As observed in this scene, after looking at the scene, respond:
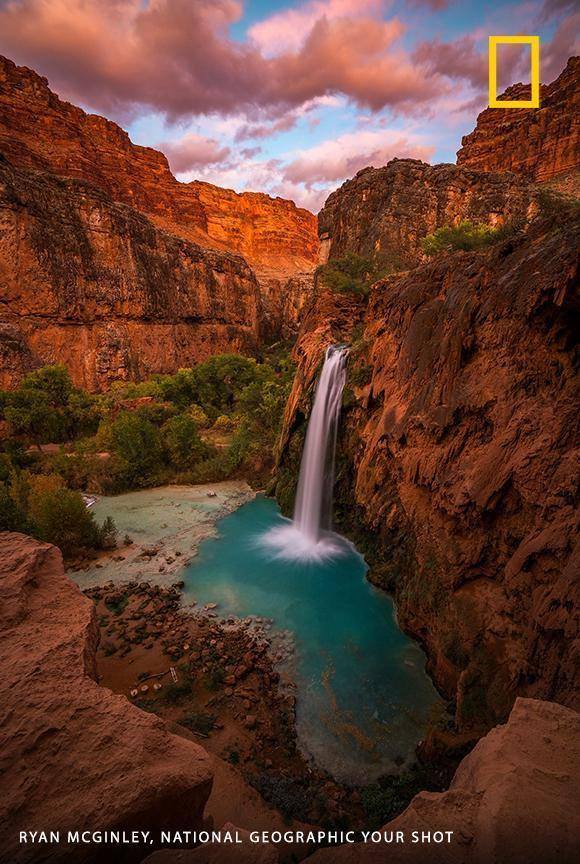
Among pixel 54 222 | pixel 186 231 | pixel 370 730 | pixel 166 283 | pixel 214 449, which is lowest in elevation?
pixel 370 730

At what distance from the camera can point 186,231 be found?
74.8 meters

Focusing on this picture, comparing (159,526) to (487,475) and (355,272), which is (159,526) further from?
(355,272)

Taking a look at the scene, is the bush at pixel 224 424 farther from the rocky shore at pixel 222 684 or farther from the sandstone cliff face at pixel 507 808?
the sandstone cliff face at pixel 507 808

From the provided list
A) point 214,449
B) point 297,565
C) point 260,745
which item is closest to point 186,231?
point 214,449

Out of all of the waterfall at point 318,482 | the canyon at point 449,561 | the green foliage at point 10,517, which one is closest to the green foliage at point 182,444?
the canyon at point 449,561

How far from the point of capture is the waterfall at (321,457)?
14.5m

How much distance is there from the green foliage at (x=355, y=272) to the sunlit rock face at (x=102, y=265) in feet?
83.6

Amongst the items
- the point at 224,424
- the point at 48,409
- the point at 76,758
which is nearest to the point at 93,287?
the point at 48,409

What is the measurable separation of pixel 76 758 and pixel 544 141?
5809 cm

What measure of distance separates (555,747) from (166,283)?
50917 millimetres

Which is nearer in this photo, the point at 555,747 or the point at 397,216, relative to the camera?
the point at 555,747

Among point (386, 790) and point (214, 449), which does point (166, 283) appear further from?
point (386, 790)

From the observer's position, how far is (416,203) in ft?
111

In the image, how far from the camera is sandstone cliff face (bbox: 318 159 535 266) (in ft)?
105
